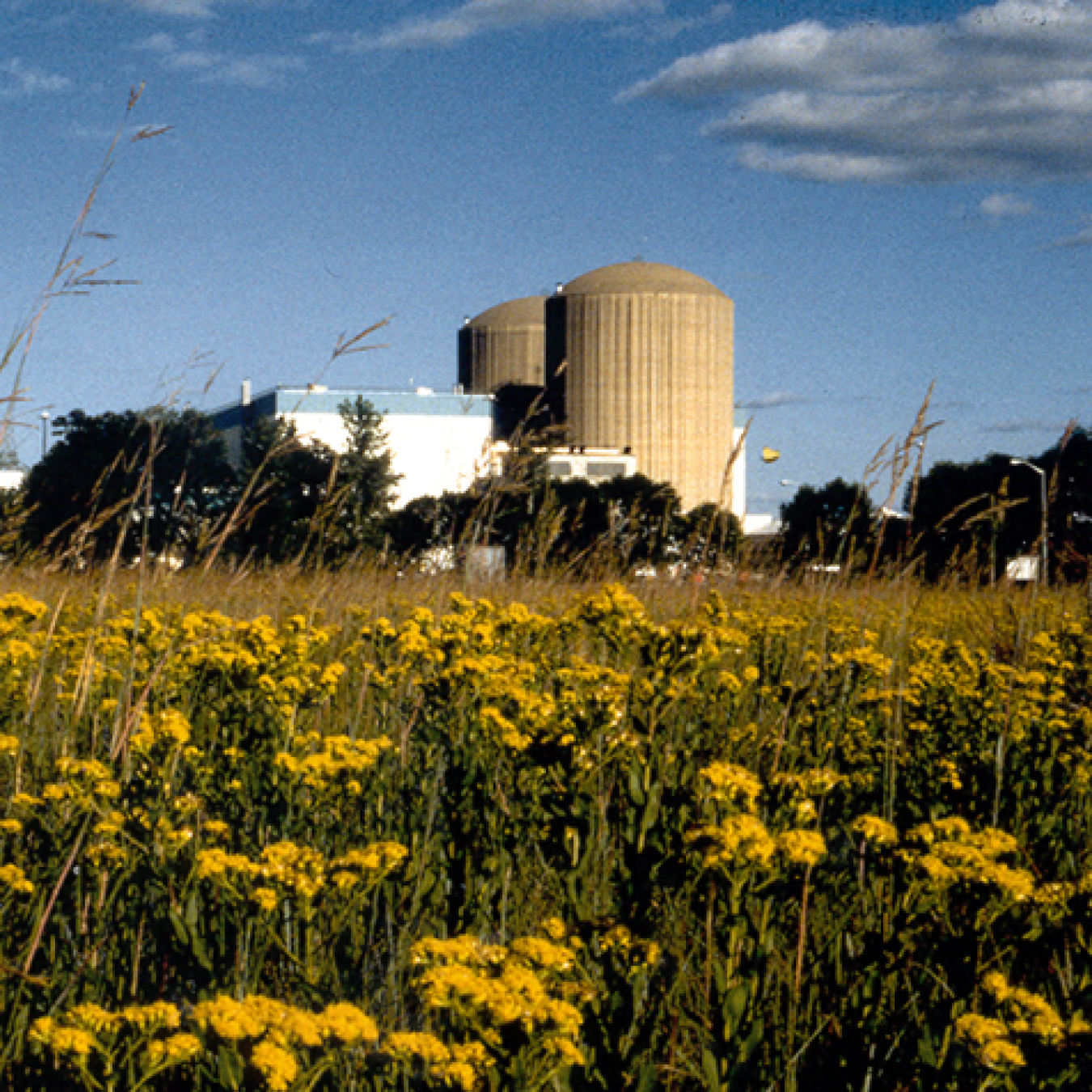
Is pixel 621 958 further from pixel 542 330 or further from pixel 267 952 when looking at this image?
pixel 542 330

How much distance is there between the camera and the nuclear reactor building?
190 ft

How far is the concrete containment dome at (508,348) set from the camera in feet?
212

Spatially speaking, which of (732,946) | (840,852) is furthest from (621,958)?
(840,852)

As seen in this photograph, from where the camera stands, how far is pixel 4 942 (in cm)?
192

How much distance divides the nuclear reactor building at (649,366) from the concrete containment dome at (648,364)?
0.14 feet

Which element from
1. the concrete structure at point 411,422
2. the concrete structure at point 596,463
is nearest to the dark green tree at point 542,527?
the concrete structure at point 596,463

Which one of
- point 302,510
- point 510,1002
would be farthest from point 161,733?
point 302,510

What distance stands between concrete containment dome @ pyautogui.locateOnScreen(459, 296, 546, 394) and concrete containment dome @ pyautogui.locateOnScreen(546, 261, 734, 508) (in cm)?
431

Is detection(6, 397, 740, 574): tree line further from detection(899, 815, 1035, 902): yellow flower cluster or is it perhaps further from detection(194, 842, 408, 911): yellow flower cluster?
detection(899, 815, 1035, 902): yellow flower cluster

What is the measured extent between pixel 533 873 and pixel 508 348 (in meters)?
63.2

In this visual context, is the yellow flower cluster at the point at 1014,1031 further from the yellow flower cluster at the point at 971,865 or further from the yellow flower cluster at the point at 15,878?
the yellow flower cluster at the point at 15,878

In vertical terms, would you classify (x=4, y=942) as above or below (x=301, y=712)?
below

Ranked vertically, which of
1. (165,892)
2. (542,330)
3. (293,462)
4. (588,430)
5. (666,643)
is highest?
(542,330)

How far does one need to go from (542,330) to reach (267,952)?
63854mm
